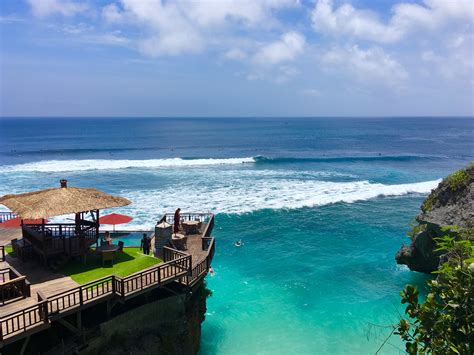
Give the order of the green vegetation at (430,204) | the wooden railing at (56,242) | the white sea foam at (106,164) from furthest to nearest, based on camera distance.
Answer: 1. the white sea foam at (106,164)
2. the green vegetation at (430,204)
3. the wooden railing at (56,242)

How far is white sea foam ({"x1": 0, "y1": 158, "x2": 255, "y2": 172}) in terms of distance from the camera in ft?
200

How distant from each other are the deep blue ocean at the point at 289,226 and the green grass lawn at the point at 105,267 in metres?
5.07

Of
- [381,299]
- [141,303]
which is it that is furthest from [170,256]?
[381,299]

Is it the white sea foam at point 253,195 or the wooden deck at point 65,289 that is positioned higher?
the wooden deck at point 65,289

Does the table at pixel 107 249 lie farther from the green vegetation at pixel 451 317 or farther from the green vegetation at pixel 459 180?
the green vegetation at pixel 459 180

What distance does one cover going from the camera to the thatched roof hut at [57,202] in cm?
1299

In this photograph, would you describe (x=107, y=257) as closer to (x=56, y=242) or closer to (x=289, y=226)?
(x=56, y=242)

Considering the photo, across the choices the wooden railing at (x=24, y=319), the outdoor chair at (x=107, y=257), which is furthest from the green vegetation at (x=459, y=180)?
the wooden railing at (x=24, y=319)

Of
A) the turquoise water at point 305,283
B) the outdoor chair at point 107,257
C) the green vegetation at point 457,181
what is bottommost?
the turquoise water at point 305,283

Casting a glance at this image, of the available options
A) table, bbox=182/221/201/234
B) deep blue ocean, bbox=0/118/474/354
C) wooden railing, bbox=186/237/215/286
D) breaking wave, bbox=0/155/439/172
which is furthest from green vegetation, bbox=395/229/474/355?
breaking wave, bbox=0/155/439/172

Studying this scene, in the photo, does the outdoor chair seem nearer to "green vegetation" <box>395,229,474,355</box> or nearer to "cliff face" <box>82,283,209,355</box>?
"cliff face" <box>82,283,209,355</box>

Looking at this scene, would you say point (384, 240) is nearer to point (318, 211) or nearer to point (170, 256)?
point (318, 211)

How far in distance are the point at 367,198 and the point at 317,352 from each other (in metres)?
27.6

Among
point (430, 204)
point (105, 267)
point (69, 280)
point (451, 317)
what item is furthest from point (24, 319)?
point (430, 204)
